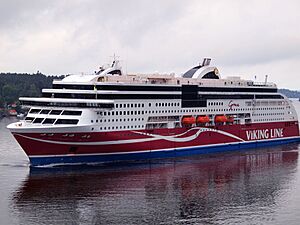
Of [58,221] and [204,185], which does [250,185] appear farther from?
[58,221]

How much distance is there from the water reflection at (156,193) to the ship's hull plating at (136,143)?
898 millimetres

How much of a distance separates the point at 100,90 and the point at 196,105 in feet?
31.8

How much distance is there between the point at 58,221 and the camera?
26.4 metres

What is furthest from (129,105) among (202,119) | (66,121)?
(202,119)

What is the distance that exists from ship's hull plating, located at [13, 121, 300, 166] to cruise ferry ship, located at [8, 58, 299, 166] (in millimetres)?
64

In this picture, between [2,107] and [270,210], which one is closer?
[270,210]

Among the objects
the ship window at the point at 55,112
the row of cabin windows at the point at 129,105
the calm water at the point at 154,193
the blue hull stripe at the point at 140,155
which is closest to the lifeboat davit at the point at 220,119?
the blue hull stripe at the point at 140,155

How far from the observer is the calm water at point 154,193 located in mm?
27453

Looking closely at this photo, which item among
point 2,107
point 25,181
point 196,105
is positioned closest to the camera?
point 25,181

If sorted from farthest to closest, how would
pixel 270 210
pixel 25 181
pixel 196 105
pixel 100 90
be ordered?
pixel 196 105, pixel 100 90, pixel 25 181, pixel 270 210

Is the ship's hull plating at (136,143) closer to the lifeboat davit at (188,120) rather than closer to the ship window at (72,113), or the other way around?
the lifeboat davit at (188,120)

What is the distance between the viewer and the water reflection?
27516mm

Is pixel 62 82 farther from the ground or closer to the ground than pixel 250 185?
farther from the ground

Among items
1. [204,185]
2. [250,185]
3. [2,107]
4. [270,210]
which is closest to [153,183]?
[204,185]
